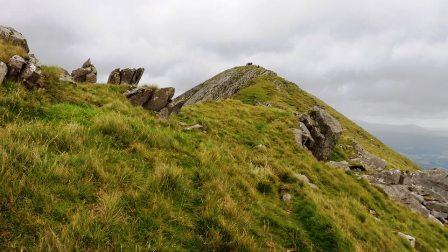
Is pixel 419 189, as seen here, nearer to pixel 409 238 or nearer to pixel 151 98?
pixel 409 238

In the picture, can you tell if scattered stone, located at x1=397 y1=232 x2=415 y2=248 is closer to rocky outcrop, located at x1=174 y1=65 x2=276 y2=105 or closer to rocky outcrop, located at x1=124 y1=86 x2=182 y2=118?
rocky outcrop, located at x1=124 y1=86 x2=182 y2=118

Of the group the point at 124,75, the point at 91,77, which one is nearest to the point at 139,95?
the point at 91,77

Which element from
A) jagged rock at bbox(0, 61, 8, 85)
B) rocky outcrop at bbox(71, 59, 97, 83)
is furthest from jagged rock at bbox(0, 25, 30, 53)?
rocky outcrop at bbox(71, 59, 97, 83)

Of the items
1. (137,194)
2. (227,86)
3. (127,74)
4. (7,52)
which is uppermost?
(227,86)

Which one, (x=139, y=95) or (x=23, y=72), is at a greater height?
(x=139, y=95)

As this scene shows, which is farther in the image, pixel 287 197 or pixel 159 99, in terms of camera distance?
pixel 159 99

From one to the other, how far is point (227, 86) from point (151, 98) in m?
63.2

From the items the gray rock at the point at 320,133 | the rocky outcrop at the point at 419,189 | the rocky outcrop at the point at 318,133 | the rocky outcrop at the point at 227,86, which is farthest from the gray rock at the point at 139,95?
the rocky outcrop at the point at 227,86

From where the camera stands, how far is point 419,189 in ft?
94.9

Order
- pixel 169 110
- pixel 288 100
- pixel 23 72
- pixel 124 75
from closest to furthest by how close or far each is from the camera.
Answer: pixel 23 72
pixel 169 110
pixel 124 75
pixel 288 100

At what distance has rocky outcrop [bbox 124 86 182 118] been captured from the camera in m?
20.8

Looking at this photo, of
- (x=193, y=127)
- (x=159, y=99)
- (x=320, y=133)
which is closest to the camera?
(x=193, y=127)

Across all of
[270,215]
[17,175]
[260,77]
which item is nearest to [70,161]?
[17,175]

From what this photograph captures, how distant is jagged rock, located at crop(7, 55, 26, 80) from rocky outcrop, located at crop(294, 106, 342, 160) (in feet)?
57.3
